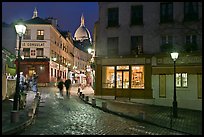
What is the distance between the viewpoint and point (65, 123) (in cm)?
1461

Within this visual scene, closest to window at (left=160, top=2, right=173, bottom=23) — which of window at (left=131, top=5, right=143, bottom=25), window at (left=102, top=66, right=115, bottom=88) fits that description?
window at (left=131, top=5, right=143, bottom=25)

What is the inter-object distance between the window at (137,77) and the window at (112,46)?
7.60 ft

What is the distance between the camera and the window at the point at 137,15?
28016 millimetres

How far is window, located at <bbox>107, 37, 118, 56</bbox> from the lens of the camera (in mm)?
28780

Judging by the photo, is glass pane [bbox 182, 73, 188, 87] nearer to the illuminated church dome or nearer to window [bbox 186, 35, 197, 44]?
window [bbox 186, 35, 197, 44]

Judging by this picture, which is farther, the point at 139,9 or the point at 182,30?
the point at 139,9

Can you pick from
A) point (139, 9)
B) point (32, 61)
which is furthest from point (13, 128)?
point (32, 61)

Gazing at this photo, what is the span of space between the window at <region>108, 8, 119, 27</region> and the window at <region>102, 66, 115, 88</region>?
399 cm

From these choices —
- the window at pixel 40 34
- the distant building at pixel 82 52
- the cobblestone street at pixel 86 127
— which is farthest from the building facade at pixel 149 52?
the distant building at pixel 82 52

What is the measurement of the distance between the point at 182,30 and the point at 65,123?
14.8 meters

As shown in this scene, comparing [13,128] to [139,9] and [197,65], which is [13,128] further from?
[139,9]

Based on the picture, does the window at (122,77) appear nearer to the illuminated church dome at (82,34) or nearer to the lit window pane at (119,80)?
the lit window pane at (119,80)

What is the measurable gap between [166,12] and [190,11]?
2033mm

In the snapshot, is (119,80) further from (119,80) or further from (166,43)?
(166,43)
